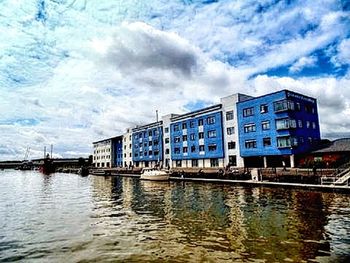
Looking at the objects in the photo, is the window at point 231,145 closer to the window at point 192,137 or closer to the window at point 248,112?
the window at point 248,112

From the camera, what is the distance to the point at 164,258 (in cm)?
1330

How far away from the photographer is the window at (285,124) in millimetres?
55109

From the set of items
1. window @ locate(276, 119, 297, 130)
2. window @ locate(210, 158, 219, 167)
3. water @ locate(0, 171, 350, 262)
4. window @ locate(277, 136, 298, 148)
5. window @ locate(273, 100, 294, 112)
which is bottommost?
water @ locate(0, 171, 350, 262)

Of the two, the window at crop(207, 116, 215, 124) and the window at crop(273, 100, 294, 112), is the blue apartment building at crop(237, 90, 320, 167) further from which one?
the window at crop(207, 116, 215, 124)

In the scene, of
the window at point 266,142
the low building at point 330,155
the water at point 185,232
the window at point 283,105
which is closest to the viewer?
the water at point 185,232

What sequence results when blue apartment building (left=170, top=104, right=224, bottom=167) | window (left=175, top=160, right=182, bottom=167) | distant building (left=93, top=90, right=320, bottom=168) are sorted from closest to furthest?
distant building (left=93, top=90, right=320, bottom=168) → blue apartment building (left=170, top=104, right=224, bottom=167) → window (left=175, top=160, right=182, bottom=167)

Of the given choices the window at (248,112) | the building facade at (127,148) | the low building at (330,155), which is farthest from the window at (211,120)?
the building facade at (127,148)

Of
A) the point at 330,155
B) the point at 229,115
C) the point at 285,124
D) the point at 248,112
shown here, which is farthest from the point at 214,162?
the point at 330,155

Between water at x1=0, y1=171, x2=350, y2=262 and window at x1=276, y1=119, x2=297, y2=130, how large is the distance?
92.4 ft

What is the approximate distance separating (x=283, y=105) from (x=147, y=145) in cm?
5745

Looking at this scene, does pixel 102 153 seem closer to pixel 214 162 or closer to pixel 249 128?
pixel 214 162

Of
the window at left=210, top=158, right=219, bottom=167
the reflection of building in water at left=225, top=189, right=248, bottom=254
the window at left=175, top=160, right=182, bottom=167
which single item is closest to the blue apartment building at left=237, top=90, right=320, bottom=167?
the window at left=210, top=158, right=219, bottom=167

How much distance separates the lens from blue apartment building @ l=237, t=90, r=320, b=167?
55594mm

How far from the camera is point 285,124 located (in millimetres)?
55500
